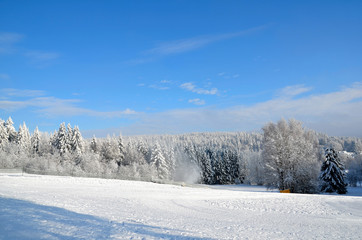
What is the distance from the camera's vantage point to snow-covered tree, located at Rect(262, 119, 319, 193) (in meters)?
31.1

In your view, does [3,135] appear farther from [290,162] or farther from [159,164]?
[290,162]

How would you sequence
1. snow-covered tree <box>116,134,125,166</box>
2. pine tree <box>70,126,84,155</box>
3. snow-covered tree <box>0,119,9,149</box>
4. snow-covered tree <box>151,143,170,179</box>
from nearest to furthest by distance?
snow-covered tree <box>0,119,9,149</box>
pine tree <box>70,126,84,155</box>
snow-covered tree <box>151,143,170,179</box>
snow-covered tree <box>116,134,125,166</box>

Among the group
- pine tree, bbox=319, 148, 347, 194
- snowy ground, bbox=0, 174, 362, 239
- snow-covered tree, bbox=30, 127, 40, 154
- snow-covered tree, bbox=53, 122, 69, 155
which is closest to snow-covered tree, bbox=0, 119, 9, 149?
snow-covered tree, bbox=30, 127, 40, 154

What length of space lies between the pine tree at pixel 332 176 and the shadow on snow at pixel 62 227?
128 ft

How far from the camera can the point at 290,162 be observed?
31.9m

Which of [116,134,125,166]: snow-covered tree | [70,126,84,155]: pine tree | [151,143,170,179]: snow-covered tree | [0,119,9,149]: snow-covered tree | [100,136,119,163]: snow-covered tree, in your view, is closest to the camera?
[0,119,9,149]: snow-covered tree

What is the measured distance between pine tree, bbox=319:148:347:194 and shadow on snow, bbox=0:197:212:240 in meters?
38.9

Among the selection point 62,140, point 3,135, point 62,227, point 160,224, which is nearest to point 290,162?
point 160,224

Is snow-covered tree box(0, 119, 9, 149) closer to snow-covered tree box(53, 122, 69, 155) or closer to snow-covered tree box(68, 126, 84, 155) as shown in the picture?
snow-covered tree box(53, 122, 69, 155)

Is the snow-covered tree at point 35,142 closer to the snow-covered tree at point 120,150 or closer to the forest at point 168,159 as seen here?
the forest at point 168,159

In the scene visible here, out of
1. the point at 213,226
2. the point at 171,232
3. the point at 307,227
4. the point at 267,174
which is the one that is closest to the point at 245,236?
the point at 213,226

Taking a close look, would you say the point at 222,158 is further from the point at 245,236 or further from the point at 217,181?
the point at 245,236

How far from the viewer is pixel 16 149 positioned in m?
54.1

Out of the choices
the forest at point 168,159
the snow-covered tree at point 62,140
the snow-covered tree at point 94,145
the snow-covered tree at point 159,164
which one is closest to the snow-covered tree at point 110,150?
the forest at point 168,159
